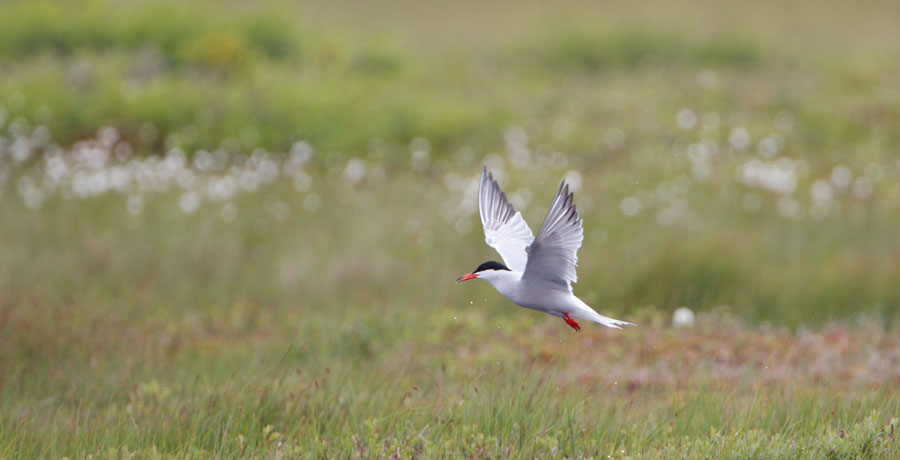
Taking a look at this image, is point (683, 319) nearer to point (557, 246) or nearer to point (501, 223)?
point (501, 223)

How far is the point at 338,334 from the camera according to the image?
778 centimetres

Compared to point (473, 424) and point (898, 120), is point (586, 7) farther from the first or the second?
point (473, 424)

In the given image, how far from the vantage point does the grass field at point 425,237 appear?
518 centimetres

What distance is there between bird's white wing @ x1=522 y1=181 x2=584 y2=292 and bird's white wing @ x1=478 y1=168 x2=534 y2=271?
0.34 meters

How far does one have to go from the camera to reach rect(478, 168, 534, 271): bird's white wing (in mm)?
3634

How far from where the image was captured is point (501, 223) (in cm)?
368

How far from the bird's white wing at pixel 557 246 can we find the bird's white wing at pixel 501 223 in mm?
336

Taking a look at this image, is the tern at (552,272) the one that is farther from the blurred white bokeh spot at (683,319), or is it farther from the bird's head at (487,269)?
the blurred white bokeh spot at (683,319)

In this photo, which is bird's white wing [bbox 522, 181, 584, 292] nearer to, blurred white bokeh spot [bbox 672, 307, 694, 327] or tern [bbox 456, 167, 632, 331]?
tern [bbox 456, 167, 632, 331]

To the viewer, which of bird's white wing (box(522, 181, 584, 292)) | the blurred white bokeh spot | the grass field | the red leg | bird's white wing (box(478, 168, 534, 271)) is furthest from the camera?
the blurred white bokeh spot

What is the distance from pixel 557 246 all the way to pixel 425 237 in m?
7.38

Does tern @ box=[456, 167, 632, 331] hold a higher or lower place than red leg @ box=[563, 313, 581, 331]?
higher

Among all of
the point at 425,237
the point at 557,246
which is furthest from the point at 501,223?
the point at 425,237

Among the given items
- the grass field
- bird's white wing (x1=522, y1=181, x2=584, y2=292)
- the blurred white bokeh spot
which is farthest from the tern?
the blurred white bokeh spot
